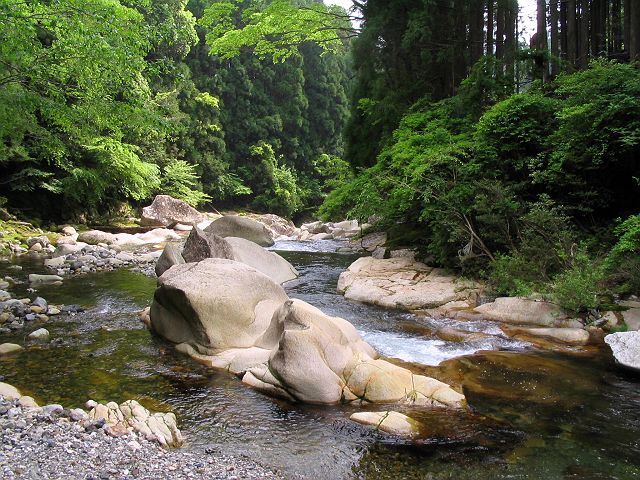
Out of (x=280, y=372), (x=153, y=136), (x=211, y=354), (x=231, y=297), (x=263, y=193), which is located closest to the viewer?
(x=280, y=372)

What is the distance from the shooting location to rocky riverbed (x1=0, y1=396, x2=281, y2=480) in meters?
3.78

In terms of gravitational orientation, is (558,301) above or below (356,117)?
below

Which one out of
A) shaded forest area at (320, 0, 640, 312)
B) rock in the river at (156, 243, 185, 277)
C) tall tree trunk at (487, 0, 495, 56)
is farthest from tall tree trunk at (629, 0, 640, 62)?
rock in the river at (156, 243, 185, 277)

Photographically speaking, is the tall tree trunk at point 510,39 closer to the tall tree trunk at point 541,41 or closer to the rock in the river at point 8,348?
the tall tree trunk at point 541,41

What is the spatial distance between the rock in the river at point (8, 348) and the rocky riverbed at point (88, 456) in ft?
9.44

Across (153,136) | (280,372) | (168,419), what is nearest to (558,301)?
(280,372)

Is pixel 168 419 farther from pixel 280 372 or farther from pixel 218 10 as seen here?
pixel 218 10

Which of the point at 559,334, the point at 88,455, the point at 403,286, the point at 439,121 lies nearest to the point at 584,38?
the point at 439,121

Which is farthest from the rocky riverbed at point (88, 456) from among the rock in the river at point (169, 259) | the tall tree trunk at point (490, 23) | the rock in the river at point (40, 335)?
the tall tree trunk at point (490, 23)

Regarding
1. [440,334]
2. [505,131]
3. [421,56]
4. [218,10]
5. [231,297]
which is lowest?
[440,334]

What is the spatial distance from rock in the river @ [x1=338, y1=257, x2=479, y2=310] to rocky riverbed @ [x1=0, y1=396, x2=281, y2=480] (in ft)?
20.6

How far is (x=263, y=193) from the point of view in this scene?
39594 mm

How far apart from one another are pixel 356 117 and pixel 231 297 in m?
12.4

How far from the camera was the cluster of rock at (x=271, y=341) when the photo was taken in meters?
5.84
